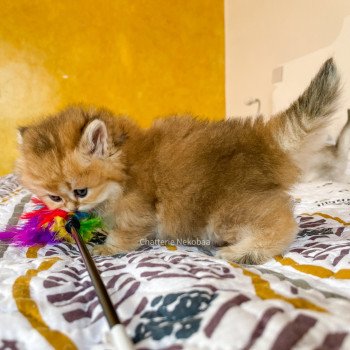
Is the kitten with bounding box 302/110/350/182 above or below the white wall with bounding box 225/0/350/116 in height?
below

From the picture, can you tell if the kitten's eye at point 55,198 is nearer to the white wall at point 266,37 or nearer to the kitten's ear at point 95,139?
the kitten's ear at point 95,139

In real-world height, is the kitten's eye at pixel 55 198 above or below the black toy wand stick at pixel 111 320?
above

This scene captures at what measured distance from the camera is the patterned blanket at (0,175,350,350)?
1.54ft

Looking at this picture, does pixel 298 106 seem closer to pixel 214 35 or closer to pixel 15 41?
pixel 214 35

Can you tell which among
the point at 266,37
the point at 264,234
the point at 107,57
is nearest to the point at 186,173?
the point at 264,234

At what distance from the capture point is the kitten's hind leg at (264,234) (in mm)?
896

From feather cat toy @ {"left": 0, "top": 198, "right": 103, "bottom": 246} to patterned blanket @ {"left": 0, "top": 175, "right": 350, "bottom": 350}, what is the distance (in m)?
0.11

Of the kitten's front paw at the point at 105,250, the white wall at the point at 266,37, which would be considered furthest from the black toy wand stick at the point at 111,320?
the white wall at the point at 266,37

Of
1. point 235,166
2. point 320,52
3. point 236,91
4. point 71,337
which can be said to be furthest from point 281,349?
point 236,91

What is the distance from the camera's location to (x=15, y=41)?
3172mm

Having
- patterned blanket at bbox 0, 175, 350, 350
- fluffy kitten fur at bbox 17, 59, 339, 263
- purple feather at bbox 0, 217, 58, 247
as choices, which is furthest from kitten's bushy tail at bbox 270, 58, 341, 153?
purple feather at bbox 0, 217, 58, 247

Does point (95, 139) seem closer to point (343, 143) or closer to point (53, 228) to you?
point (53, 228)

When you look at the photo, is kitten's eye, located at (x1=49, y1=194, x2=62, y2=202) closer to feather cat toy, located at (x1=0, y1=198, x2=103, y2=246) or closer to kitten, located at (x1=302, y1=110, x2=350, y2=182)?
feather cat toy, located at (x1=0, y1=198, x2=103, y2=246)

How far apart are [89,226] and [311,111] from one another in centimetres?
73
